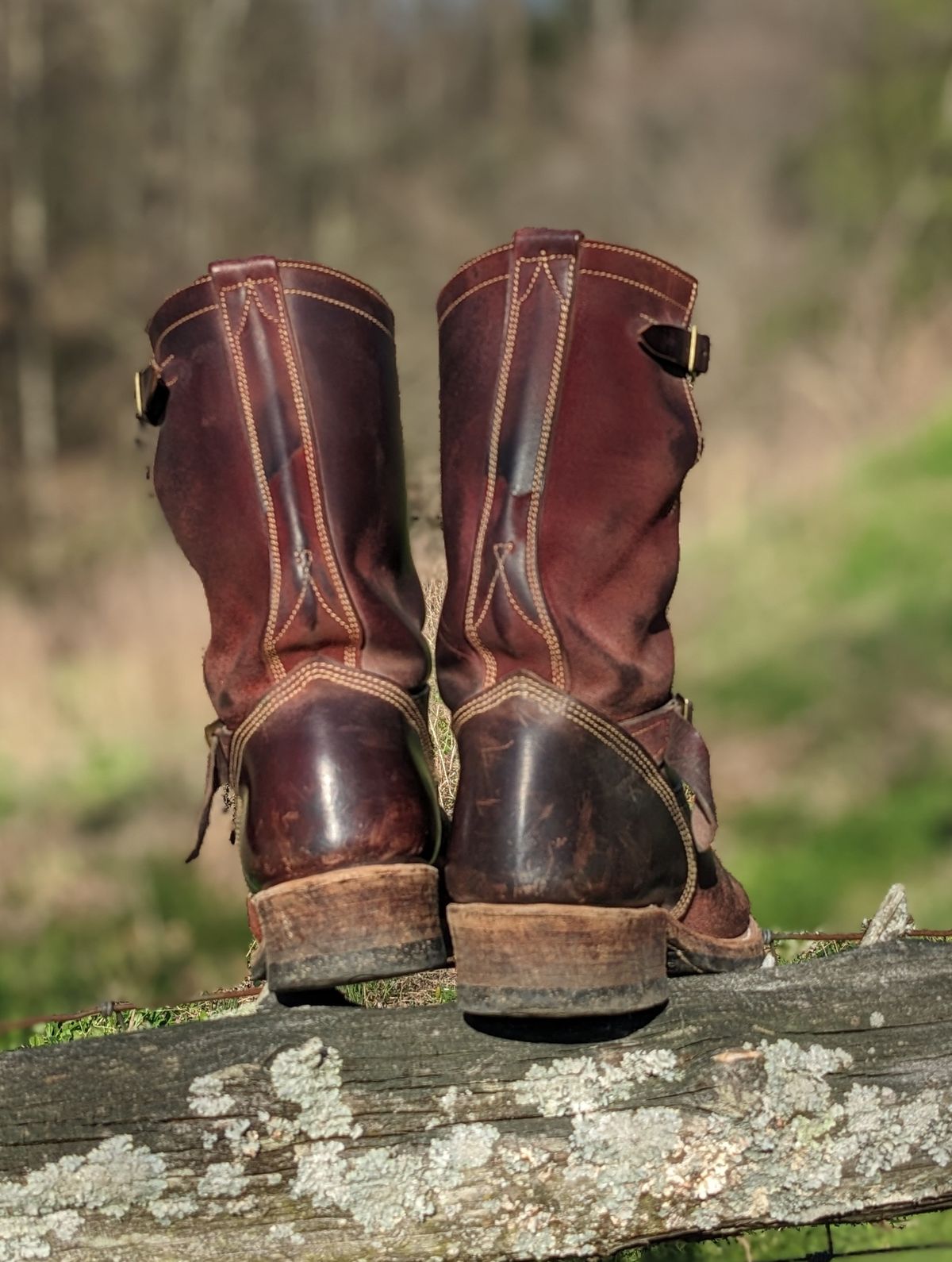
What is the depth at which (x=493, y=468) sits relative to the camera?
178 centimetres

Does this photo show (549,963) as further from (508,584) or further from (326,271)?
(326,271)

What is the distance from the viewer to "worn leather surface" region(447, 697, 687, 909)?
1667mm

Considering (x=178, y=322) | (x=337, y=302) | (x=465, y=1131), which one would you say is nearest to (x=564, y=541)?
(x=337, y=302)

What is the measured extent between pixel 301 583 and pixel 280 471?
142 mm

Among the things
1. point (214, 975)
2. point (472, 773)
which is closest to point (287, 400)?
point (472, 773)

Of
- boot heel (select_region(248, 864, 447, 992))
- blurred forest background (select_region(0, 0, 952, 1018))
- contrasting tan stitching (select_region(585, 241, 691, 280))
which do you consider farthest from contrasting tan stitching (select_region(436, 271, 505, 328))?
blurred forest background (select_region(0, 0, 952, 1018))

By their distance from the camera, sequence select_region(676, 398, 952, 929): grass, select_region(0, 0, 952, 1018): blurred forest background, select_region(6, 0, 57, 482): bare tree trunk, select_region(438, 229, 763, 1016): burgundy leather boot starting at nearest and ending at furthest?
select_region(438, 229, 763, 1016): burgundy leather boot < select_region(676, 398, 952, 929): grass < select_region(0, 0, 952, 1018): blurred forest background < select_region(6, 0, 57, 482): bare tree trunk

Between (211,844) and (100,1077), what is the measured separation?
548 cm

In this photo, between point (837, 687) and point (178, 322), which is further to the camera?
point (837, 687)

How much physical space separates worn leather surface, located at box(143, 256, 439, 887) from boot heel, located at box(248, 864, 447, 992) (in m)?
0.05

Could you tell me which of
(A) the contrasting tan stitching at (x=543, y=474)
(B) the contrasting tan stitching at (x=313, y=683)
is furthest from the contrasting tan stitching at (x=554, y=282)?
(B) the contrasting tan stitching at (x=313, y=683)

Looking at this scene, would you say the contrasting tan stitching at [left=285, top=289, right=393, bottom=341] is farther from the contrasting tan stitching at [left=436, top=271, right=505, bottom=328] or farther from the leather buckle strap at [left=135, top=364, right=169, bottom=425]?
the leather buckle strap at [left=135, top=364, right=169, bottom=425]

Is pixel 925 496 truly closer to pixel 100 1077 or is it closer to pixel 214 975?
pixel 214 975

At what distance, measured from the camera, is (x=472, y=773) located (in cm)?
174
